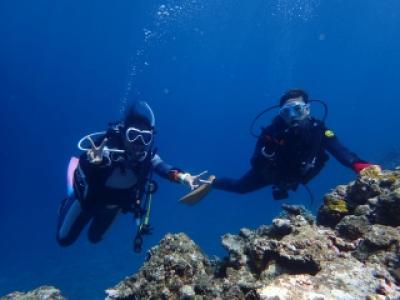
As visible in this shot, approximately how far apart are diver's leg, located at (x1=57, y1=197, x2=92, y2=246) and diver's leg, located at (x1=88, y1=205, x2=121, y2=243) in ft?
0.91

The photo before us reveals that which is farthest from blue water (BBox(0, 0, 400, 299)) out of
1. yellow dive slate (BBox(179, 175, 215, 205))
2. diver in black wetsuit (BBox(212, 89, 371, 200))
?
yellow dive slate (BBox(179, 175, 215, 205))

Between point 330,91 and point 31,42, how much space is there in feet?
332

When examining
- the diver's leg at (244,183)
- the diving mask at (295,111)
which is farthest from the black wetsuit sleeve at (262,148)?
the diver's leg at (244,183)

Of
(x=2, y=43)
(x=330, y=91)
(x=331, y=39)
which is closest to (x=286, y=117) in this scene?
(x=2, y=43)

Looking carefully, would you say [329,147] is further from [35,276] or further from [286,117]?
[35,276]

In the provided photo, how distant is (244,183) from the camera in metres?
9.72

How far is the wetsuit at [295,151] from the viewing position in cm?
755

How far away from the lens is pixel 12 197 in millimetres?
90875

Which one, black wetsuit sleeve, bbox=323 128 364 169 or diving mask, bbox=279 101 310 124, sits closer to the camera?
A: black wetsuit sleeve, bbox=323 128 364 169

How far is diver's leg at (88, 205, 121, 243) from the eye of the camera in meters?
9.04

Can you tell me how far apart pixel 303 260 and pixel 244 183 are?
248 inches


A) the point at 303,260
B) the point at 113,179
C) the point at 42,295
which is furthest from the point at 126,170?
the point at 303,260

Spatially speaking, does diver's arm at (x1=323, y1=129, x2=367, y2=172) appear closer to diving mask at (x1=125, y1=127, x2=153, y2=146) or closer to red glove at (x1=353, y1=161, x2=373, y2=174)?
red glove at (x1=353, y1=161, x2=373, y2=174)

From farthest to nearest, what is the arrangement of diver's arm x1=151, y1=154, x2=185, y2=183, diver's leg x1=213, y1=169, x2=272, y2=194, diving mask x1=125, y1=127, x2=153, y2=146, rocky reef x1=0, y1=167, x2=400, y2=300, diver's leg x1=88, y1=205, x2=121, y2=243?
diver's leg x1=213, y1=169, x2=272, y2=194
diver's leg x1=88, y1=205, x2=121, y2=243
diver's arm x1=151, y1=154, x2=185, y2=183
diving mask x1=125, y1=127, x2=153, y2=146
rocky reef x1=0, y1=167, x2=400, y2=300
